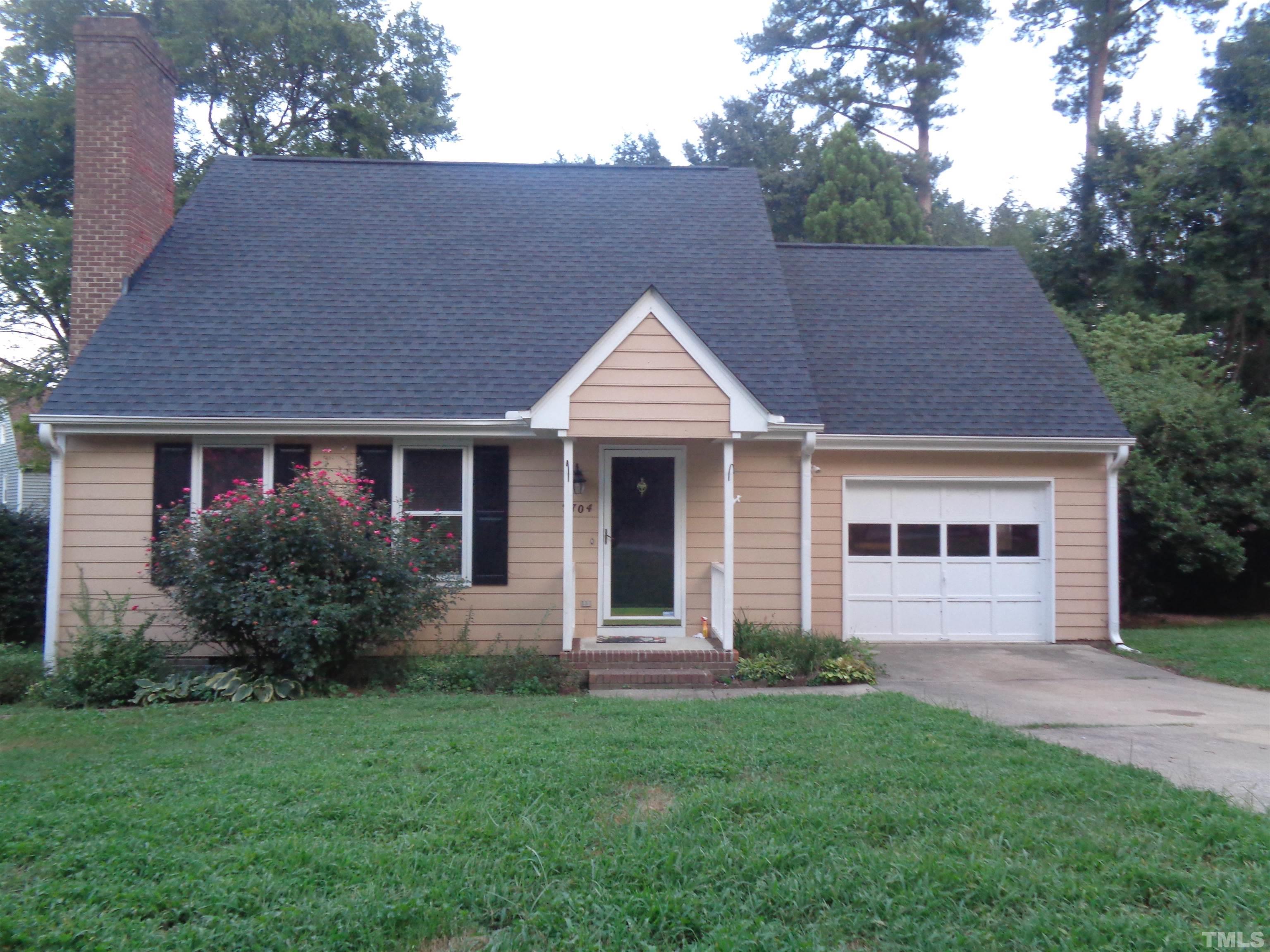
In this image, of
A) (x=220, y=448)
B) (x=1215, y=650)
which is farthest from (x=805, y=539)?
(x=220, y=448)

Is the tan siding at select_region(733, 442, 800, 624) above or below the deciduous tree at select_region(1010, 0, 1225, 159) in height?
below

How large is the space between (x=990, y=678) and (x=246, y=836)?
7781 mm

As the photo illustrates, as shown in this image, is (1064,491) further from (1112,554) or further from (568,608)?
(568,608)

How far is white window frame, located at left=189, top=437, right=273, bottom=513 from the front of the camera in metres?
10.7

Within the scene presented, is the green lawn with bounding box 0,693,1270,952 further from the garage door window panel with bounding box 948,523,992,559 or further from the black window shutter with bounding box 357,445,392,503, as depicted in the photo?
the garage door window panel with bounding box 948,523,992,559

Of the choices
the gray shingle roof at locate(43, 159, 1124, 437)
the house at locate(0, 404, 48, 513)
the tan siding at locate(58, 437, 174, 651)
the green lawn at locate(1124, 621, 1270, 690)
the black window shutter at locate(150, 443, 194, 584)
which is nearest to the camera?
the green lawn at locate(1124, 621, 1270, 690)

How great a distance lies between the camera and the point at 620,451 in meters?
11.3

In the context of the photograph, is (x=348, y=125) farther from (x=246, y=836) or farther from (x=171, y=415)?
(x=246, y=836)

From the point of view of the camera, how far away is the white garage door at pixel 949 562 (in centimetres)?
1245

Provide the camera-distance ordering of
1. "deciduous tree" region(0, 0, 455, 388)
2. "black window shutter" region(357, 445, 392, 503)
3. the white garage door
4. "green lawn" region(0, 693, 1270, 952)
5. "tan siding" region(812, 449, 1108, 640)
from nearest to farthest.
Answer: "green lawn" region(0, 693, 1270, 952)
"black window shutter" region(357, 445, 392, 503)
"tan siding" region(812, 449, 1108, 640)
the white garage door
"deciduous tree" region(0, 0, 455, 388)

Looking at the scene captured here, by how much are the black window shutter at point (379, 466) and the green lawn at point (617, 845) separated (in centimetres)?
450

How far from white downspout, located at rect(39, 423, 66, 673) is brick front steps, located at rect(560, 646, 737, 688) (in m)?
5.64

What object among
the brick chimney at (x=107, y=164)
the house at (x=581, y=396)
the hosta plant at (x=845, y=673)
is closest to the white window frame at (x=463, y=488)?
the house at (x=581, y=396)

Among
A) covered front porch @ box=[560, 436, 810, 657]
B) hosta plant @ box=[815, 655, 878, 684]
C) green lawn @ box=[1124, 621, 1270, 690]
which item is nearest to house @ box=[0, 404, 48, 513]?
covered front porch @ box=[560, 436, 810, 657]
